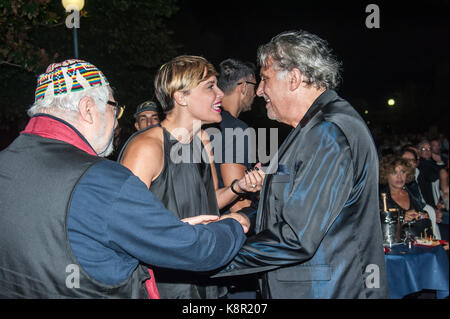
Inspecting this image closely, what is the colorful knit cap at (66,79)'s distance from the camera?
1.80 metres

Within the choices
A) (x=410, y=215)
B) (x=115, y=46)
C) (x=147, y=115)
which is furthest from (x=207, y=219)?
(x=115, y=46)

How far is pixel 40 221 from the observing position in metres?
1.52

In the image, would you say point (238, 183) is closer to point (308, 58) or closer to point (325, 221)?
point (308, 58)

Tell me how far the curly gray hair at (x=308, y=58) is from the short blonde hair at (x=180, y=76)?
721 mm

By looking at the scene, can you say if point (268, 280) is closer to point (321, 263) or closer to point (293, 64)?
point (321, 263)

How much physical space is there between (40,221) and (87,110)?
557 millimetres

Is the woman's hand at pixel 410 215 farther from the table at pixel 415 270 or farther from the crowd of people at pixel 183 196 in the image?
the crowd of people at pixel 183 196

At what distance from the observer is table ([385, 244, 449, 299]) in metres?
4.54

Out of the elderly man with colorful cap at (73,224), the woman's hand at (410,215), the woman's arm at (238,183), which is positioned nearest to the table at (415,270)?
the woman's hand at (410,215)

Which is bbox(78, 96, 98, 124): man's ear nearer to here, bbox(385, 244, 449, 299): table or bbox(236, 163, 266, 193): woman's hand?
bbox(236, 163, 266, 193): woman's hand

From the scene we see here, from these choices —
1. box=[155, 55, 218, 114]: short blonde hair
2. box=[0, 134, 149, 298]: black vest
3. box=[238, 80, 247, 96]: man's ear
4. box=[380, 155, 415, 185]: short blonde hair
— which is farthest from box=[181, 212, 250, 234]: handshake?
box=[380, 155, 415, 185]: short blonde hair

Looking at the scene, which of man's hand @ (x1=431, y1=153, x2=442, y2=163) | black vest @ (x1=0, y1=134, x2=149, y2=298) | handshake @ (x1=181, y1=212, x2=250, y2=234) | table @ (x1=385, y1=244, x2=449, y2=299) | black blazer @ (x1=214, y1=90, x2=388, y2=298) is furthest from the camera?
man's hand @ (x1=431, y1=153, x2=442, y2=163)

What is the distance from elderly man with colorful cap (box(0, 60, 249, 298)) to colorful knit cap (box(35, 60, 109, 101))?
0.10 m

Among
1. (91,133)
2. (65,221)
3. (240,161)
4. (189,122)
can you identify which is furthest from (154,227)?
(240,161)
